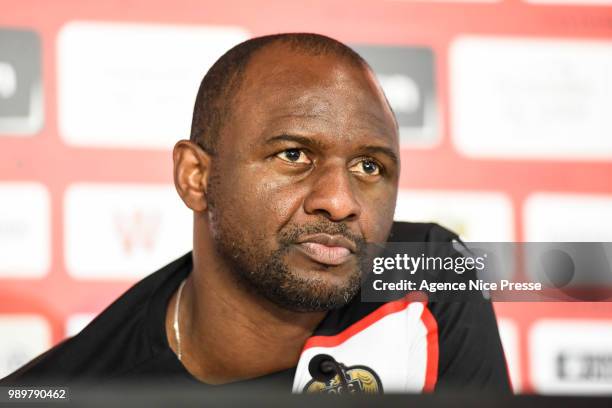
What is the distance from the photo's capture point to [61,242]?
1.62 metres

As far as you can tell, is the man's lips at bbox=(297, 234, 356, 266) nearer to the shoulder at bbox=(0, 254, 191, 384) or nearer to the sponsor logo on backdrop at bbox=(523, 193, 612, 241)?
the shoulder at bbox=(0, 254, 191, 384)

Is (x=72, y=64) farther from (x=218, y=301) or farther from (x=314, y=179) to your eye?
(x=314, y=179)

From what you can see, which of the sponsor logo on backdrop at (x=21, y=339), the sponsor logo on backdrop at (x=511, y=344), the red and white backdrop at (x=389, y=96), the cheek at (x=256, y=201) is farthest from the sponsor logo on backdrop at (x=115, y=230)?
the sponsor logo on backdrop at (x=511, y=344)

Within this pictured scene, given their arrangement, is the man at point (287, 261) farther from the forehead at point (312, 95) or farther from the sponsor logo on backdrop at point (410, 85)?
the sponsor logo on backdrop at point (410, 85)

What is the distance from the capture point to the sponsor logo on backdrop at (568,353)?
168 cm

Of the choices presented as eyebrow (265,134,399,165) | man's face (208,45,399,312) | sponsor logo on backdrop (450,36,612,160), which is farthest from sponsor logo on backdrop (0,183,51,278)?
sponsor logo on backdrop (450,36,612,160)

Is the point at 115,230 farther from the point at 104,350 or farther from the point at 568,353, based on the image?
the point at 568,353

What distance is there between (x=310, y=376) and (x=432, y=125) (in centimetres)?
74

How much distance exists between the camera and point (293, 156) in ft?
3.74

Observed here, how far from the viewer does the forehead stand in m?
1.12

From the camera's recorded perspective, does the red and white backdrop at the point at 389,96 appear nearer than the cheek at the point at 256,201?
No

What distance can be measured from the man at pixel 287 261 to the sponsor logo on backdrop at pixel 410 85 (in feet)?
1.36

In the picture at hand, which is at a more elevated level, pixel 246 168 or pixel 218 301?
pixel 246 168

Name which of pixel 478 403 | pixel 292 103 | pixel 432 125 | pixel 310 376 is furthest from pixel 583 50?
pixel 478 403
